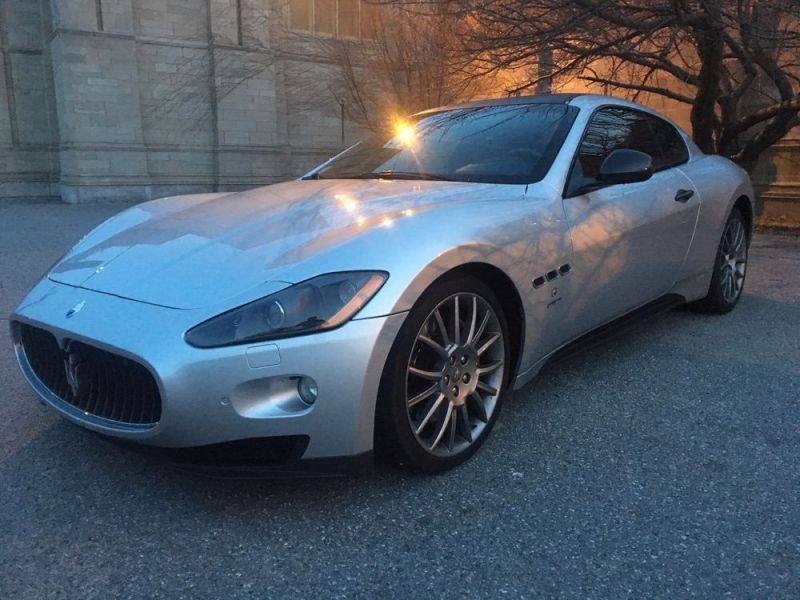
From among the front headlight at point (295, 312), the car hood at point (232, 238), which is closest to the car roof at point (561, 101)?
the car hood at point (232, 238)

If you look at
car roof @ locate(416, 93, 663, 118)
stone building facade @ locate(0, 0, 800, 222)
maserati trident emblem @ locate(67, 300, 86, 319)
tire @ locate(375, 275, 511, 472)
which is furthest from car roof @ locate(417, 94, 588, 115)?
stone building facade @ locate(0, 0, 800, 222)

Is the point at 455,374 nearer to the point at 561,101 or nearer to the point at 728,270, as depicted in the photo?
the point at 561,101

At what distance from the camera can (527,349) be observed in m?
2.87

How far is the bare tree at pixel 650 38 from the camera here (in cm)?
767

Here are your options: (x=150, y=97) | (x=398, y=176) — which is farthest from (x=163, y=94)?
(x=398, y=176)

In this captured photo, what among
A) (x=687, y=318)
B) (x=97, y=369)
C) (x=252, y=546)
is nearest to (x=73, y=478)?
(x=97, y=369)

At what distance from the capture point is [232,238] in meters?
2.64

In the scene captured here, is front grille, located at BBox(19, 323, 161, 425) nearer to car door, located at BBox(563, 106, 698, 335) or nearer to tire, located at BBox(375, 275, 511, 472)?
tire, located at BBox(375, 275, 511, 472)

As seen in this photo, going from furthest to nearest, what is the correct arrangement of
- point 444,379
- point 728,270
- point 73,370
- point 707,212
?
point 728,270 → point 707,212 → point 444,379 → point 73,370

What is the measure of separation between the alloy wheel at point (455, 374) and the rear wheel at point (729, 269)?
104 inches

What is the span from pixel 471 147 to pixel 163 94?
56.7 feet

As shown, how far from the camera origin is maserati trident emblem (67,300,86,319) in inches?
92.4

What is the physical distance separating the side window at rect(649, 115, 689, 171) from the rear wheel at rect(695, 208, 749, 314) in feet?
2.24

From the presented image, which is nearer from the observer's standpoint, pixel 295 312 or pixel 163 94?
pixel 295 312
